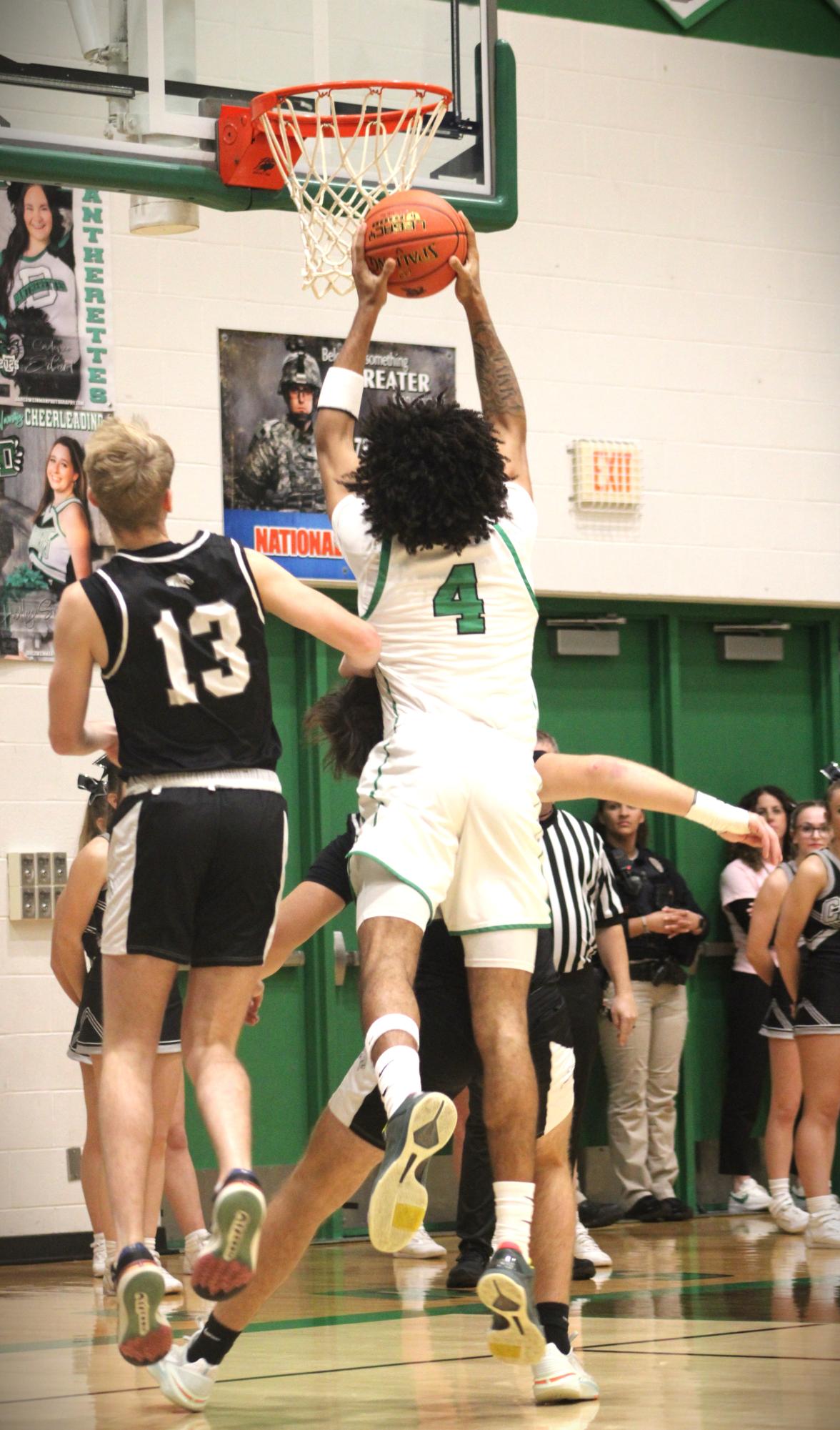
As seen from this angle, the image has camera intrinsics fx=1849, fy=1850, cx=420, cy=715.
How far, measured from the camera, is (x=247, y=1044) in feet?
29.0

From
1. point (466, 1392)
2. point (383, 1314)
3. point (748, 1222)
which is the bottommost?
point (748, 1222)

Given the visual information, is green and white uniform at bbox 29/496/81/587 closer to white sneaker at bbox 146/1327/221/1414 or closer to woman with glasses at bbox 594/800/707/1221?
woman with glasses at bbox 594/800/707/1221

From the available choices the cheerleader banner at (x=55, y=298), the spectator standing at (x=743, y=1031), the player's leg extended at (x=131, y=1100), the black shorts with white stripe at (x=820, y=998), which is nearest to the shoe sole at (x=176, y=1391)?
the player's leg extended at (x=131, y=1100)

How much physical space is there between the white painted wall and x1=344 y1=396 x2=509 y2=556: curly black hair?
14.0ft

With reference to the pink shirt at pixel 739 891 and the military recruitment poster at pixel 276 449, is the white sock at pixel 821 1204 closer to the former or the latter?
the pink shirt at pixel 739 891

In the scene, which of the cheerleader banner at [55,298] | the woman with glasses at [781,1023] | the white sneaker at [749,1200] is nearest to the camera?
the woman with glasses at [781,1023]

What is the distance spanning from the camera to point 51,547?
27.9ft

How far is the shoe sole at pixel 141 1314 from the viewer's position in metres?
3.81

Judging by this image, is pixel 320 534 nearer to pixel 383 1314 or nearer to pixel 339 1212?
pixel 339 1212

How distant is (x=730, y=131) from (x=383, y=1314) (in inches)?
273

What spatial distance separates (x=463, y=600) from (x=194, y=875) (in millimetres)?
965

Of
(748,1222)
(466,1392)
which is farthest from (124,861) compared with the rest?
(748,1222)

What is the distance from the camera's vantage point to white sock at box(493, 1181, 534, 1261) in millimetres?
4094

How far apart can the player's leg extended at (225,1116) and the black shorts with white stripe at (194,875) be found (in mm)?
60
